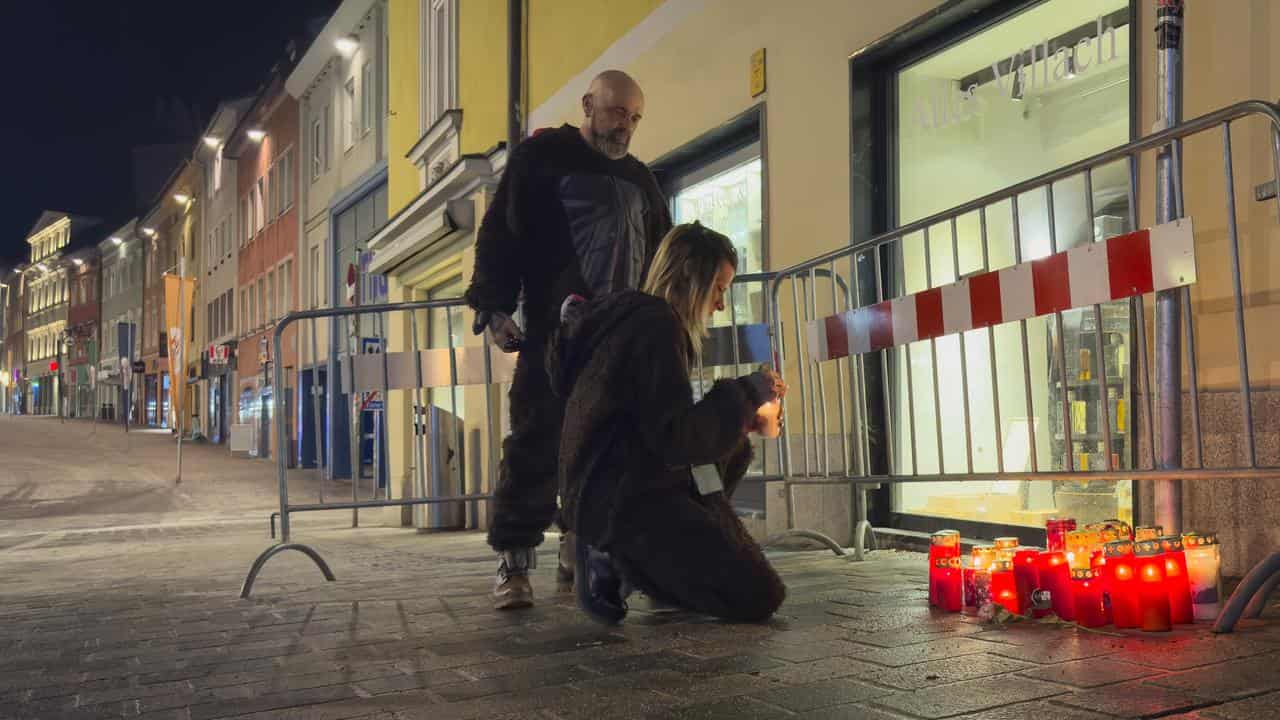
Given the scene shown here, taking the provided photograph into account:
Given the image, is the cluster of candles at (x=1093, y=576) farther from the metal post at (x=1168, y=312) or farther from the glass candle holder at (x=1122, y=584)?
the metal post at (x=1168, y=312)

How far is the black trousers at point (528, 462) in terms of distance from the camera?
14.4 ft

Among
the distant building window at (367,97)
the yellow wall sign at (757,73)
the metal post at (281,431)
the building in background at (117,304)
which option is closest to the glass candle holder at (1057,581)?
the metal post at (281,431)

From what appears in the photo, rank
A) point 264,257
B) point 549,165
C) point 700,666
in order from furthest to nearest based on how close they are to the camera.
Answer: point 264,257
point 549,165
point 700,666

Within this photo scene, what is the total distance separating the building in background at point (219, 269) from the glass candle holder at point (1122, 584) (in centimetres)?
3725

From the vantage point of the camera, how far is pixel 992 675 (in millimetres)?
2795

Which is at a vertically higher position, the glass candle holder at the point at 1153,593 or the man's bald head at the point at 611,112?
the man's bald head at the point at 611,112

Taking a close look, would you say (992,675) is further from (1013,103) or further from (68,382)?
(68,382)

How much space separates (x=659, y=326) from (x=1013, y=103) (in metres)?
3.26

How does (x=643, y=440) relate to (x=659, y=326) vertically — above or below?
below

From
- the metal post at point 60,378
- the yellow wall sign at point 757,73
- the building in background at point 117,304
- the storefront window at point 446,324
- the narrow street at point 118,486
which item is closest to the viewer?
the yellow wall sign at point 757,73

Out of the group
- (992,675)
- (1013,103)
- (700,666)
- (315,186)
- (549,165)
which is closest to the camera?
(992,675)

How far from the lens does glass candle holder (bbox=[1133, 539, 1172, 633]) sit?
3275mm

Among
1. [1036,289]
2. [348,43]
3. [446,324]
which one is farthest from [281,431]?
[348,43]

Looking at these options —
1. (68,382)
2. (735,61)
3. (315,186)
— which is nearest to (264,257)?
(315,186)
